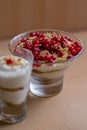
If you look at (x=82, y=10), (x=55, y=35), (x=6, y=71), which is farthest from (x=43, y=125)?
(x=82, y=10)

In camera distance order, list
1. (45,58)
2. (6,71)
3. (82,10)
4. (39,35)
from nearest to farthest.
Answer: (6,71) < (45,58) < (39,35) < (82,10)

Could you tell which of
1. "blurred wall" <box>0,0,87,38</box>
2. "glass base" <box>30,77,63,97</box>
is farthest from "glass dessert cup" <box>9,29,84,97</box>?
"blurred wall" <box>0,0,87,38</box>

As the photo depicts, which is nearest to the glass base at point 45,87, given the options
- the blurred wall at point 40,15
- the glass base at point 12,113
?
the glass base at point 12,113

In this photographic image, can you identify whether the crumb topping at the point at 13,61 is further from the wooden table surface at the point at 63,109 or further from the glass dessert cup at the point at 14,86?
the wooden table surface at the point at 63,109

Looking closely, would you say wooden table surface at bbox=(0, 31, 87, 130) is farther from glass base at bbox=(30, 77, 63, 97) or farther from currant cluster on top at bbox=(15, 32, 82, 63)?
currant cluster on top at bbox=(15, 32, 82, 63)

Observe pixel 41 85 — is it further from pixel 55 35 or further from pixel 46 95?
pixel 55 35

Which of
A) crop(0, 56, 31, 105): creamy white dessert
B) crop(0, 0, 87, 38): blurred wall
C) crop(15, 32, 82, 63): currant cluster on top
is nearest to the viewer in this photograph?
crop(0, 56, 31, 105): creamy white dessert
